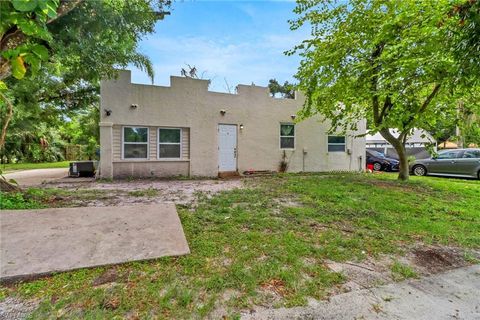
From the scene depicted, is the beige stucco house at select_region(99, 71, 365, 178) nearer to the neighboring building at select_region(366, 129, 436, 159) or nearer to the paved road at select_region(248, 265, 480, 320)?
the paved road at select_region(248, 265, 480, 320)

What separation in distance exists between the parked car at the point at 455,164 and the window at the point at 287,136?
621cm

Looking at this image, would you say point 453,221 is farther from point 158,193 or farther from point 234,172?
point 234,172

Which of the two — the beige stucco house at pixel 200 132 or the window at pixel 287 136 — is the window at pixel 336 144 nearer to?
the beige stucco house at pixel 200 132

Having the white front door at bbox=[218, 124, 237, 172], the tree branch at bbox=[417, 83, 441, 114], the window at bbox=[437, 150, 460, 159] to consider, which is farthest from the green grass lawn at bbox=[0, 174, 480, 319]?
the window at bbox=[437, 150, 460, 159]

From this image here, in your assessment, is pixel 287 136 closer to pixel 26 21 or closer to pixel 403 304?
pixel 403 304

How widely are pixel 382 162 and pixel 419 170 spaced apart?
262 cm

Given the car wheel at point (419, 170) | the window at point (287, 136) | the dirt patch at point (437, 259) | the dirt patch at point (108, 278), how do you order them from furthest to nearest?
1. the car wheel at point (419, 170)
2. the window at point (287, 136)
3. the dirt patch at point (437, 259)
4. the dirt patch at point (108, 278)

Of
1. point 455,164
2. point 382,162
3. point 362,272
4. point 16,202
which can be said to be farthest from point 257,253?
point 382,162

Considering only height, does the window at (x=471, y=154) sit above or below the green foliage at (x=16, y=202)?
above

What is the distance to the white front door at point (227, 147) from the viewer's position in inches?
435

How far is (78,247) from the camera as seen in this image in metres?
3.10

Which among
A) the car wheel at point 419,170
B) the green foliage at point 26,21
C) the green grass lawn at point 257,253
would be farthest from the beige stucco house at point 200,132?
the green foliage at point 26,21

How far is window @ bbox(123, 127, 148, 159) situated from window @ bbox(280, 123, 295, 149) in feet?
19.9

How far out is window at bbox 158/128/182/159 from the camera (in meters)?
10.2
